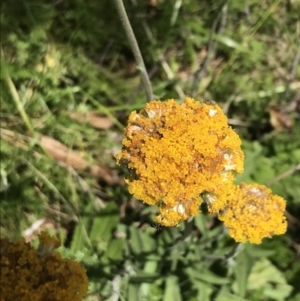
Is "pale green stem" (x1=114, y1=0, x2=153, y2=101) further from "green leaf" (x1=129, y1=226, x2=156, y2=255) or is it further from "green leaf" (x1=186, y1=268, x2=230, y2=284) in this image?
"green leaf" (x1=186, y1=268, x2=230, y2=284)

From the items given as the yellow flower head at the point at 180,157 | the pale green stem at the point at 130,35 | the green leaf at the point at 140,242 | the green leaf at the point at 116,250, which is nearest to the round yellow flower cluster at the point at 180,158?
the yellow flower head at the point at 180,157

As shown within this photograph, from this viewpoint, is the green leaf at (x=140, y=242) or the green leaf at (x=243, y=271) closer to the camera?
the green leaf at (x=243, y=271)

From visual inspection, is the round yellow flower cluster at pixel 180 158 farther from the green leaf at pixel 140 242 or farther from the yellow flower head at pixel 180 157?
the green leaf at pixel 140 242

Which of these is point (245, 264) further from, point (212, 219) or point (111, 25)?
point (111, 25)

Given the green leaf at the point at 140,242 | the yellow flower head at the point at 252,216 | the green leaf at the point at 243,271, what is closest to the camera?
the yellow flower head at the point at 252,216

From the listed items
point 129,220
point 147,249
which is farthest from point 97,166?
point 147,249

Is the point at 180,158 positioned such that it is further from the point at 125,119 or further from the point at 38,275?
the point at 125,119
